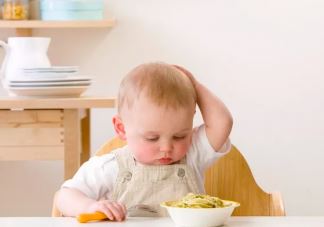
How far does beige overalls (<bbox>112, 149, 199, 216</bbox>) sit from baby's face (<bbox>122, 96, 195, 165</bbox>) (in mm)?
21

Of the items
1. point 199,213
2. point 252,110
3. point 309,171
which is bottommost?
point 309,171

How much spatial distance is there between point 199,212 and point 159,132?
29cm

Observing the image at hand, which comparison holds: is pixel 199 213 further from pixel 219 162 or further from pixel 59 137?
pixel 59 137

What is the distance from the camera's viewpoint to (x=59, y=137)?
7.43ft

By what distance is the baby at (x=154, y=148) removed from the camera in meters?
1.33

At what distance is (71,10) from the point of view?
2852 mm

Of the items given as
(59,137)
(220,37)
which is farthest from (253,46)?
(59,137)

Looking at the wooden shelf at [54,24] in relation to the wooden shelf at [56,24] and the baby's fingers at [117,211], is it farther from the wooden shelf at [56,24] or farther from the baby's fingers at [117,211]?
the baby's fingers at [117,211]

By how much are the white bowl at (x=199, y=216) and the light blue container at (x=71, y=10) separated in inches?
73.2

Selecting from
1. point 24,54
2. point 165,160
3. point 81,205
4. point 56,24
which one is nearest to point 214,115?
point 165,160

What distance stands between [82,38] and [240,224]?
1974mm

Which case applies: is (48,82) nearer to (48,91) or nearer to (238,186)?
(48,91)

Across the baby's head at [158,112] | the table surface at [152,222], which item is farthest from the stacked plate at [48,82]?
the table surface at [152,222]

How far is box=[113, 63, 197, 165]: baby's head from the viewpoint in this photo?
4.33 feet
